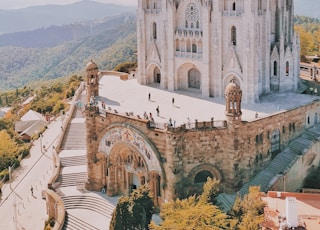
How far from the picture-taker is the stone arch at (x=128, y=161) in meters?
35.4

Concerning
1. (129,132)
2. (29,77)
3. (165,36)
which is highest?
(165,36)

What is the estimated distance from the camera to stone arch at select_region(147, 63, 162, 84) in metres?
47.8

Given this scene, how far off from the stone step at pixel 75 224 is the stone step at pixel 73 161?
7.31m

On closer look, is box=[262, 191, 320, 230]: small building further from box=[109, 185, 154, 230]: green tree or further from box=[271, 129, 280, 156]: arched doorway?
box=[109, 185, 154, 230]: green tree

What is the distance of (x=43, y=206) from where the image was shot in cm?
4153

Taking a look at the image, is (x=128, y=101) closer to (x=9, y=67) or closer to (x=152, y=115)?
(x=152, y=115)

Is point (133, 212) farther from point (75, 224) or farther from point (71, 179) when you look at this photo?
point (71, 179)

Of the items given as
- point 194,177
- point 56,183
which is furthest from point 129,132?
point 56,183

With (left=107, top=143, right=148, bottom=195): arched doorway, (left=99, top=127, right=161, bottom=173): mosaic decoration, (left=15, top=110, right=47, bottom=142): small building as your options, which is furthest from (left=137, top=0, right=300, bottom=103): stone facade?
(left=15, top=110, right=47, bottom=142): small building

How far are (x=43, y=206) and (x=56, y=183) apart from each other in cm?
272

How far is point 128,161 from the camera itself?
3794 cm

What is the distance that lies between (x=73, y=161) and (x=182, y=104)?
35.2 feet

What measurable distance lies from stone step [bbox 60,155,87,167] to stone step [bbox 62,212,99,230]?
731 cm

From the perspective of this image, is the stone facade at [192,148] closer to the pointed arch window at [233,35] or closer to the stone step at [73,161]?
the stone step at [73,161]
